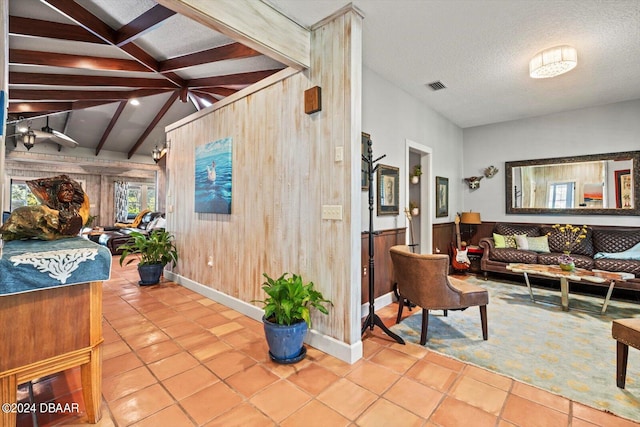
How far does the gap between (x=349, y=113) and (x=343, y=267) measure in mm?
1246

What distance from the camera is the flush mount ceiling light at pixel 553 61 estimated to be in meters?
2.77

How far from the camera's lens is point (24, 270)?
126 centimetres

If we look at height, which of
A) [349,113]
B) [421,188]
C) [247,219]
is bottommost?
[247,219]

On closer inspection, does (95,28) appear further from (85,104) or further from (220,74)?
(85,104)

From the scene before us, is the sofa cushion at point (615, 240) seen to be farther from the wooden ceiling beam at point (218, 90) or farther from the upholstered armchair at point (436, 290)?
the wooden ceiling beam at point (218, 90)

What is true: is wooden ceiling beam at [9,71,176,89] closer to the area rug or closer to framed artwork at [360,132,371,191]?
framed artwork at [360,132,371,191]

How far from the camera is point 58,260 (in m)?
1.35

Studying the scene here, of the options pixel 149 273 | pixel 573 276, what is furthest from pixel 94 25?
pixel 573 276

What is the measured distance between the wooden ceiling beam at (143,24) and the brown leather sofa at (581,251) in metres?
5.39

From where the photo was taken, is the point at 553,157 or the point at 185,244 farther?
the point at 553,157

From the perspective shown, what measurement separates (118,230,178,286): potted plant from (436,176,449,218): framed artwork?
14.7 feet

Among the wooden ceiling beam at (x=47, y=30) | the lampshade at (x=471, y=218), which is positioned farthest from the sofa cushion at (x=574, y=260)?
the wooden ceiling beam at (x=47, y=30)

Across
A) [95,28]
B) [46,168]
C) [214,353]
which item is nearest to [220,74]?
[95,28]

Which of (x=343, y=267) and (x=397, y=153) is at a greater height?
(x=397, y=153)
